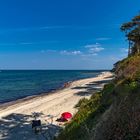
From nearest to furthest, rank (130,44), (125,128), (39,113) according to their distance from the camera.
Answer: (125,128) → (39,113) → (130,44)

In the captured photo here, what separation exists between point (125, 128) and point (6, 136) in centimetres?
1208

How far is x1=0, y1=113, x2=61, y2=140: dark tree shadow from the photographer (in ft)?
54.4

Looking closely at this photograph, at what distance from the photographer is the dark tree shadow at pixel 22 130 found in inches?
653

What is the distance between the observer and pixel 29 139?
1622cm

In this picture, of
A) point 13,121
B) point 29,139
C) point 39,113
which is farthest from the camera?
point 39,113

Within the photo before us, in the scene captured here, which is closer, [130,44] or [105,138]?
[105,138]

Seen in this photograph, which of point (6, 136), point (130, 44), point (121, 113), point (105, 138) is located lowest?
point (6, 136)

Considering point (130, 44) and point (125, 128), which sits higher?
point (130, 44)

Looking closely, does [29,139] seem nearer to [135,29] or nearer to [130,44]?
[135,29]

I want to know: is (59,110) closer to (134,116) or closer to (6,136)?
(6,136)

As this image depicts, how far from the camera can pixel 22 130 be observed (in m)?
18.3

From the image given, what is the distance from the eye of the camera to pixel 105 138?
690 centimetres

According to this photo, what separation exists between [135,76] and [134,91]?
13.1 ft

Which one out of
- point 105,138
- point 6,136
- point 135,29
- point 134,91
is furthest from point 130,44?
point 105,138
